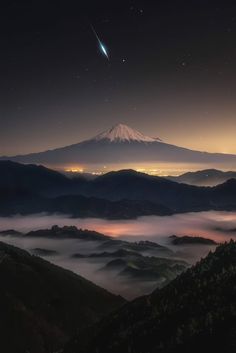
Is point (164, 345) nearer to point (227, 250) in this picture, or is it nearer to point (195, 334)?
point (195, 334)

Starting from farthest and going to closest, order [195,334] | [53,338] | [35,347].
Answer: [53,338], [35,347], [195,334]

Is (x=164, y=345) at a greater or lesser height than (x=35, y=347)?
greater

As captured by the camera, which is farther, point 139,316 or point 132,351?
point 139,316

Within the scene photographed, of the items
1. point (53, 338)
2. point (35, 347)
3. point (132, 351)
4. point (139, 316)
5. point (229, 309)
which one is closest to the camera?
point (229, 309)

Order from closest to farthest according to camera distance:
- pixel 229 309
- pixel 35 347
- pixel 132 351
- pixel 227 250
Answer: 1. pixel 229 309
2. pixel 132 351
3. pixel 227 250
4. pixel 35 347

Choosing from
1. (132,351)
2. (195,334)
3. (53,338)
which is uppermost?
(195,334)

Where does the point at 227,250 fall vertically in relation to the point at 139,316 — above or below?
above

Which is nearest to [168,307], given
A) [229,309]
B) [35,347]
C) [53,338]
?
[229,309]

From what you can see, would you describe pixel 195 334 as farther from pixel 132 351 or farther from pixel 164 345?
pixel 132 351

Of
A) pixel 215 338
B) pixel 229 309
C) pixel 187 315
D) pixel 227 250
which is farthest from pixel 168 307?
pixel 227 250
